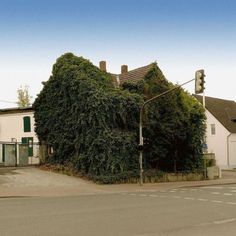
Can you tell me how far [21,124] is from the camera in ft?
151

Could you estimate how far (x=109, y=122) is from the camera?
114 feet

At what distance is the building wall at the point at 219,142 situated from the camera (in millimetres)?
58634

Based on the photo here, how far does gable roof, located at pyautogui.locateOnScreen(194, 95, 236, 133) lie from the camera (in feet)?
196

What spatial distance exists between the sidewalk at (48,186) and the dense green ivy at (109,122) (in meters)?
1.97

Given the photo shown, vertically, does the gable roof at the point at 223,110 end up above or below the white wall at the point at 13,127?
above

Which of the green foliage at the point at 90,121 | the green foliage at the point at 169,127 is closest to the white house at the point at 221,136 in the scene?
the green foliage at the point at 169,127

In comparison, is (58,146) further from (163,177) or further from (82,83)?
(163,177)

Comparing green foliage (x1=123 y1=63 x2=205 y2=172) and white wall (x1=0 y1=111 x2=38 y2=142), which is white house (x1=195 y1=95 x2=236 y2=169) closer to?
green foliage (x1=123 y1=63 x2=205 y2=172)

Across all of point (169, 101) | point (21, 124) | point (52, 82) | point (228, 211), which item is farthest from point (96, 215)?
point (21, 124)

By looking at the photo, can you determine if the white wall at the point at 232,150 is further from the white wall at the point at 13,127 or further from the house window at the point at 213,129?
the white wall at the point at 13,127

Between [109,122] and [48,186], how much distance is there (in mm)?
6957

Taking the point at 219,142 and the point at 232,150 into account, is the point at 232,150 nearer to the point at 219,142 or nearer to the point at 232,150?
the point at 232,150

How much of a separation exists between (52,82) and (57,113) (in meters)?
2.79

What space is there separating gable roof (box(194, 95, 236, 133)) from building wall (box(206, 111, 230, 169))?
1.70 ft
